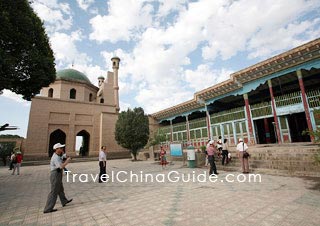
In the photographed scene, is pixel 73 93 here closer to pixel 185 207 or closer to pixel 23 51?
pixel 23 51

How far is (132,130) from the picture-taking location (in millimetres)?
17656

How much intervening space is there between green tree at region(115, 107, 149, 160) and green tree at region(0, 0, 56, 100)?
28.3ft

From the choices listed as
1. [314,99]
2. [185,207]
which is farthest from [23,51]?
[314,99]

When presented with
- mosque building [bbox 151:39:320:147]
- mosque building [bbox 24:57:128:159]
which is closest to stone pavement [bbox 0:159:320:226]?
mosque building [bbox 151:39:320:147]

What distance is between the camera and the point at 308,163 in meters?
7.26

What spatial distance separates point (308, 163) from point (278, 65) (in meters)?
6.37

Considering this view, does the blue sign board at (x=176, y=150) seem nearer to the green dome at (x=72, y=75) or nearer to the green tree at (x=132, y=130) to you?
the green tree at (x=132, y=130)

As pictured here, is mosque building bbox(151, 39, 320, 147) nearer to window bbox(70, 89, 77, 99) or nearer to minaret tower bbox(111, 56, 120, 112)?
minaret tower bbox(111, 56, 120, 112)

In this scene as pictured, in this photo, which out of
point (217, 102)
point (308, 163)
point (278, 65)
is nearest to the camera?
point (308, 163)

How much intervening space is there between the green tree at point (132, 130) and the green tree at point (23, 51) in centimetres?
Result: 862

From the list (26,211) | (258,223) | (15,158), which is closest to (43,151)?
(15,158)

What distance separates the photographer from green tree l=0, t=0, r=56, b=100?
761 cm

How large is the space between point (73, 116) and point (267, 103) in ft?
69.4

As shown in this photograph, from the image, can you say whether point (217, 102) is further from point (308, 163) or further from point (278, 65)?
point (308, 163)
